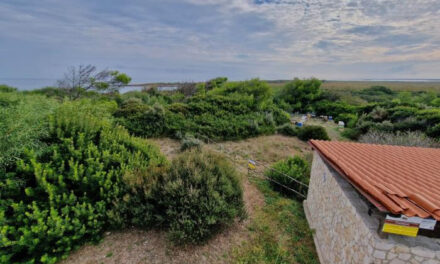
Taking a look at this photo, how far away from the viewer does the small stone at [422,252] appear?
83.6 inches

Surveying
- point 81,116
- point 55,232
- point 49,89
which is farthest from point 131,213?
point 49,89

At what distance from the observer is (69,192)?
161 inches

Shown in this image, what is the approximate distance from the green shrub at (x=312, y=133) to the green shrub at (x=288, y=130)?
52 cm

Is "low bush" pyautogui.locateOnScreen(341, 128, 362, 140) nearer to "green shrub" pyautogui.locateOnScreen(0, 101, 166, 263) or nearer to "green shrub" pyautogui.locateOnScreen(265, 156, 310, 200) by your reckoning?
"green shrub" pyautogui.locateOnScreen(265, 156, 310, 200)

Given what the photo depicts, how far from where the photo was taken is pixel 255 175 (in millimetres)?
7898

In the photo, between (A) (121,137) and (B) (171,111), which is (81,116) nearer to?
(A) (121,137)

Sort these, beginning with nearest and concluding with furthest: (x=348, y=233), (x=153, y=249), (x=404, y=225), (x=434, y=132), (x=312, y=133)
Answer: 1. (x=404, y=225)
2. (x=348, y=233)
3. (x=153, y=249)
4. (x=434, y=132)
5. (x=312, y=133)

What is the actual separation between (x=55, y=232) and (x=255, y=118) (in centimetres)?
1353

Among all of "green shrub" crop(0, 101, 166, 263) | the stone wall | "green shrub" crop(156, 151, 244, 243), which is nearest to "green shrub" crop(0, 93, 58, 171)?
"green shrub" crop(0, 101, 166, 263)

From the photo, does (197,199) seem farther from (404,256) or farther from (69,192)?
(404,256)

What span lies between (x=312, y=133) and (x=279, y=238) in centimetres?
1087

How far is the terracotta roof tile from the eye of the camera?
6.68 ft

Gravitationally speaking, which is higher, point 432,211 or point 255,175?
point 432,211

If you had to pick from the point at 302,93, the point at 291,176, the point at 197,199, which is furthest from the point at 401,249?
the point at 302,93
